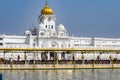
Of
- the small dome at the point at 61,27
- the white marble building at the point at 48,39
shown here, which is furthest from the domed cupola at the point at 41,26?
the small dome at the point at 61,27

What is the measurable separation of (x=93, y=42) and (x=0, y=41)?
20557 mm

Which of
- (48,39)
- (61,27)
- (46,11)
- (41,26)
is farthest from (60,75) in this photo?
→ (46,11)

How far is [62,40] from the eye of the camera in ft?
272

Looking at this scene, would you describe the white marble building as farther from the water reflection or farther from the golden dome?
the water reflection

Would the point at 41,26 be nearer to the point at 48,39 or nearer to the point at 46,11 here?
the point at 48,39

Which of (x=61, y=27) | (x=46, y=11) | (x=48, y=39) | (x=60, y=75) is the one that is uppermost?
(x=46, y=11)

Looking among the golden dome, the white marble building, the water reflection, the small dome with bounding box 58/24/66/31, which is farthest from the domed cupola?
the water reflection

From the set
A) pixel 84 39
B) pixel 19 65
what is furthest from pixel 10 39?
pixel 19 65

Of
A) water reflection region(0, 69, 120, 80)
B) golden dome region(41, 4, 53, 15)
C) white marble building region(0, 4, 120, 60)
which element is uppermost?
golden dome region(41, 4, 53, 15)

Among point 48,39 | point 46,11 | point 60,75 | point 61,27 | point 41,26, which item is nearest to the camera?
point 60,75

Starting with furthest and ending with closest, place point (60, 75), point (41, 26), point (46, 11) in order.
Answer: point (46, 11)
point (41, 26)
point (60, 75)

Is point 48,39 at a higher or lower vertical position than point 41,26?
lower

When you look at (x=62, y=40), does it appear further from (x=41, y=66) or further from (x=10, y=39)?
(x=41, y=66)

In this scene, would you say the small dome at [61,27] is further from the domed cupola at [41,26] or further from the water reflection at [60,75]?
the water reflection at [60,75]
